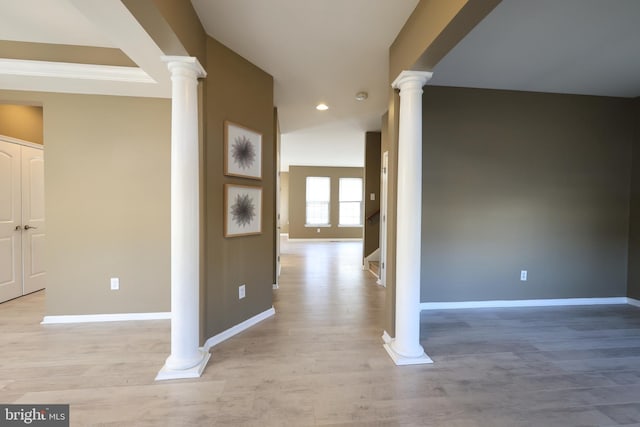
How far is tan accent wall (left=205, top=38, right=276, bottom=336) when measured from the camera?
7.64 feet

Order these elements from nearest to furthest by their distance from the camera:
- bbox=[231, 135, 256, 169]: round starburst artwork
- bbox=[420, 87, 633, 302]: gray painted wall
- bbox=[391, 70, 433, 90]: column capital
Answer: bbox=[391, 70, 433, 90]: column capital → bbox=[231, 135, 256, 169]: round starburst artwork → bbox=[420, 87, 633, 302]: gray painted wall

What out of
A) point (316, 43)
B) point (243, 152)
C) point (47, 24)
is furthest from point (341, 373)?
point (47, 24)

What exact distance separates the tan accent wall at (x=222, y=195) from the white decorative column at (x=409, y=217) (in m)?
1.44

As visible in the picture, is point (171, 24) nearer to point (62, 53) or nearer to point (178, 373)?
point (62, 53)

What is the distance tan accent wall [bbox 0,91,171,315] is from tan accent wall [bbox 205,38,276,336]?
0.89 meters

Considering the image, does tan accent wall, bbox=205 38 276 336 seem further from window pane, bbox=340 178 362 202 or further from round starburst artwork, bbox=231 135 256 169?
window pane, bbox=340 178 362 202

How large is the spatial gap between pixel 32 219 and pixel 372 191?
5.38m

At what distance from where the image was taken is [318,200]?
9.75 metres

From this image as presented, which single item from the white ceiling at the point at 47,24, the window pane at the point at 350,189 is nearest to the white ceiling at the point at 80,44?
the white ceiling at the point at 47,24

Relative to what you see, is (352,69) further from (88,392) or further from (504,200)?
(88,392)

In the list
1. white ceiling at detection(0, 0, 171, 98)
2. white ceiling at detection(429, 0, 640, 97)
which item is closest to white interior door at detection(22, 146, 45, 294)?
white ceiling at detection(0, 0, 171, 98)

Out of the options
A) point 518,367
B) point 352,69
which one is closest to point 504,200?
point 518,367

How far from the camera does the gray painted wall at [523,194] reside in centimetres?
325

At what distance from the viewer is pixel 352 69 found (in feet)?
9.22
